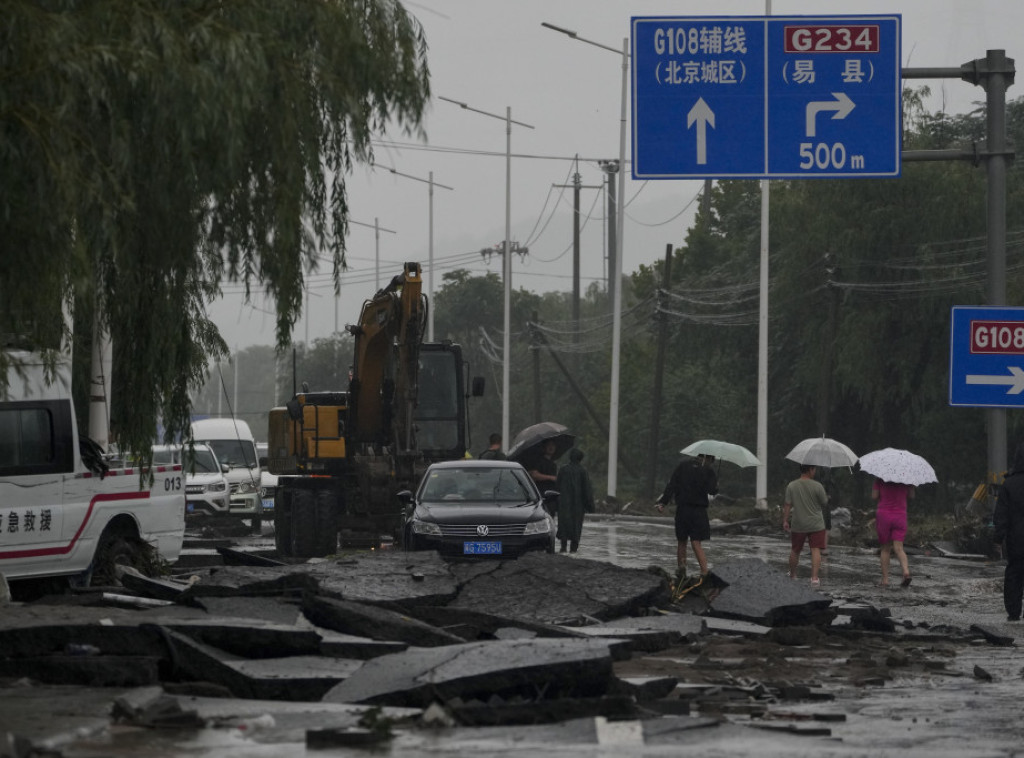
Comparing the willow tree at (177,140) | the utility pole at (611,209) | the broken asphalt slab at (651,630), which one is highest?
the utility pole at (611,209)

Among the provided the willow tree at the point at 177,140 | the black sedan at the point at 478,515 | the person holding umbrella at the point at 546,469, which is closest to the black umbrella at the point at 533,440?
the person holding umbrella at the point at 546,469

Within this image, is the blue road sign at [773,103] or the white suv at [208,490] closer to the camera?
the blue road sign at [773,103]

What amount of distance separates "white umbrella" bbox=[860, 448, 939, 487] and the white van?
16792 millimetres

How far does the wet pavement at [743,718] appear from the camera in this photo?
9047mm

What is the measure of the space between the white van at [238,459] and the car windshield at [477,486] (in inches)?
544

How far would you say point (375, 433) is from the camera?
89.2 feet

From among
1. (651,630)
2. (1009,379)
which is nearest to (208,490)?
(1009,379)

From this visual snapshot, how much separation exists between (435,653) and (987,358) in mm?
11388

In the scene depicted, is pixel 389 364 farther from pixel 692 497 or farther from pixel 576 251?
pixel 576 251

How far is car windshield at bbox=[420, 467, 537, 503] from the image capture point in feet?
69.9

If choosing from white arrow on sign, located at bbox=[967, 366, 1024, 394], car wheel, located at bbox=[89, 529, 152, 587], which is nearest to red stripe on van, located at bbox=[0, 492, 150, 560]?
car wheel, located at bbox=[89, 529, 152, 587]

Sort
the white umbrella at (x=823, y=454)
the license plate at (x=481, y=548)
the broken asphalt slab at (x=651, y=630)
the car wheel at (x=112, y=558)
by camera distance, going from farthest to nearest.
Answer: the white umbrella at (x=823, y=454), the license plate at (x=481, y=548), the car wheel at (x=112, y=558), the broken asphalt slab at (x=651, y=630)

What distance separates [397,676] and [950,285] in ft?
127

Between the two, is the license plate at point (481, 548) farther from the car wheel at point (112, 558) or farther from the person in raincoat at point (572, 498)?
the person in raincoat at point (572, 498)
